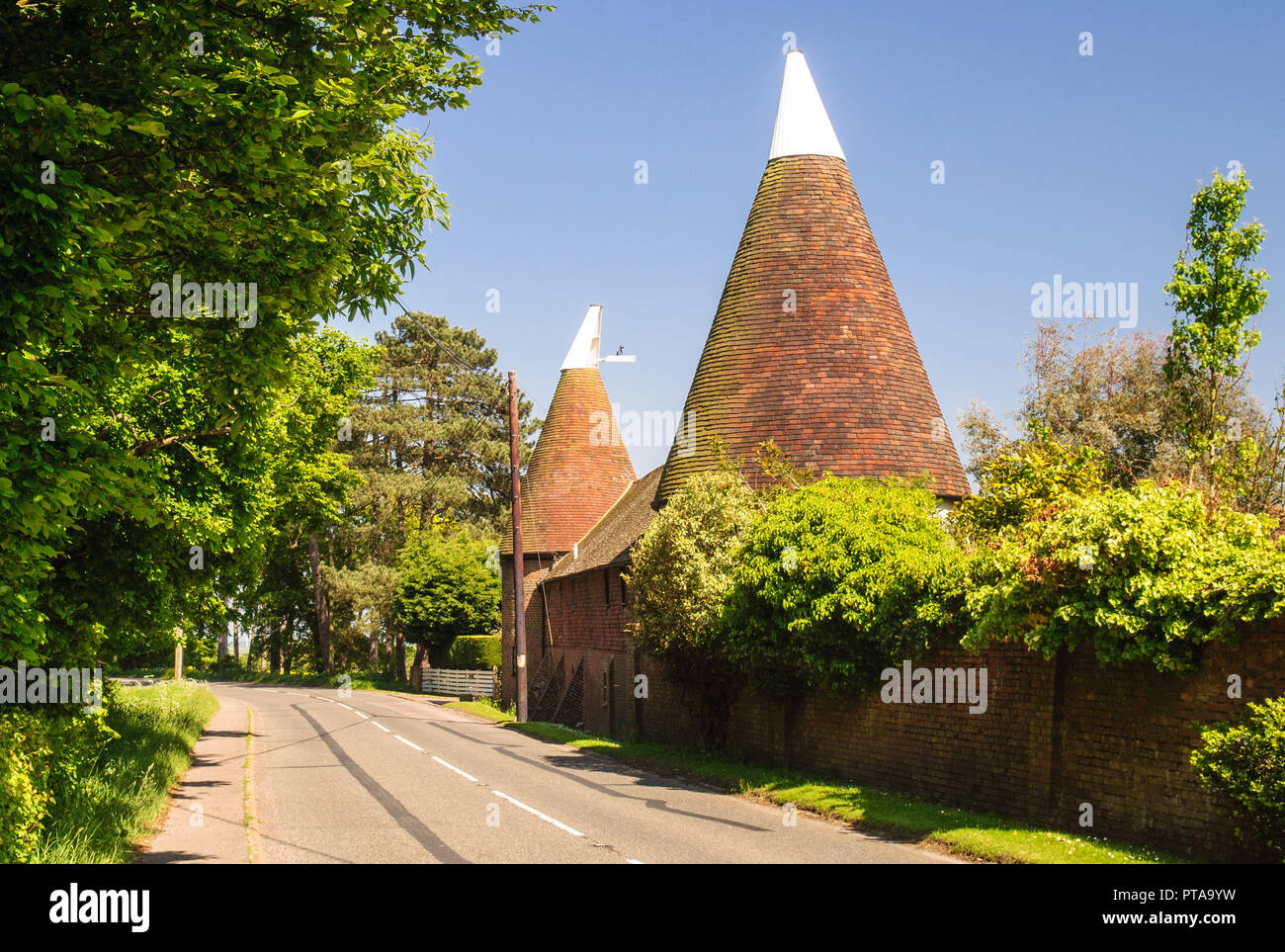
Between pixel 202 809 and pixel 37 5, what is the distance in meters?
10.1

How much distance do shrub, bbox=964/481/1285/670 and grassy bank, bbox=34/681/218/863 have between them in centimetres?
941

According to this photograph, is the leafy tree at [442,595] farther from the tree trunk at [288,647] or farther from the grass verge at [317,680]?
the tree trunk at [288,647]

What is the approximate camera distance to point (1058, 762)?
11883mm

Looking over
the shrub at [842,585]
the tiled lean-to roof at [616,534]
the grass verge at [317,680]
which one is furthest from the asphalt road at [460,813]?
the grass verge at [317,680]

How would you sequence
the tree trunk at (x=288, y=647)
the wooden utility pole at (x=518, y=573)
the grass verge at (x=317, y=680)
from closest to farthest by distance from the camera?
the wooden utility pole at (x=518, y=573) → the grass verge at (x=317, y=680) → the tree trunk at (x=288, y=647)

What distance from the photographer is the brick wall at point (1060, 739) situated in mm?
9805

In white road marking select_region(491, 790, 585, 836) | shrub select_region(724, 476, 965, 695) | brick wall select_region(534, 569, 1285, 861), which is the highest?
shrub select_region(724, 476, 965, 695)

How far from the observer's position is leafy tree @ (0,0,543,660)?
5.96m

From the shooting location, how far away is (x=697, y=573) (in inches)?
719

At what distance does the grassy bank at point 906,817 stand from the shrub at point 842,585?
173 centimetres

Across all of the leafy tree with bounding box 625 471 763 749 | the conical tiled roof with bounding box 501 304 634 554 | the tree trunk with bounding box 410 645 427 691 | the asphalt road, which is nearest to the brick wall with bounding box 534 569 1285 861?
the leafy tree with bounding box 625 471 763 749

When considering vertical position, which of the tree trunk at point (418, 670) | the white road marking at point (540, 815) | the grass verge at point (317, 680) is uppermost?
the white road marking at point (540, 815)

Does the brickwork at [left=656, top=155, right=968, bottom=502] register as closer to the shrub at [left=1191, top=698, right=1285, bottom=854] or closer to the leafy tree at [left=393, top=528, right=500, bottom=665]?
the shrub at [left=1191, top=698, right=1285, bottom=854]

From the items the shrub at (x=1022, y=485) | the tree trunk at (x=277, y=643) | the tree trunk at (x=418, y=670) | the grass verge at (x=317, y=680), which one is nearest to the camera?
the shrub at (x=1022, y=485)
